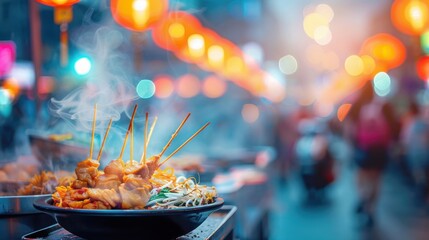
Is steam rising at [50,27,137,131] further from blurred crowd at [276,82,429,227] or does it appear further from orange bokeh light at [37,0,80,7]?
blurred crowd at [276,82,429,227]

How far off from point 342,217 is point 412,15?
4.34 m

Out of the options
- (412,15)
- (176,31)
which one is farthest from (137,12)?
(412,15)

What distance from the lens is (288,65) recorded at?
71.6 meters

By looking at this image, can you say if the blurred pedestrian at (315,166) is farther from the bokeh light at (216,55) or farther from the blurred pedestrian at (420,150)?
the bokeh light at (216,55)

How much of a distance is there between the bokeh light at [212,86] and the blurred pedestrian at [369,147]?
14322 millimetres

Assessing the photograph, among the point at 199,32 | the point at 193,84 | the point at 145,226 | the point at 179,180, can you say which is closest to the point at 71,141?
the point at 179,180

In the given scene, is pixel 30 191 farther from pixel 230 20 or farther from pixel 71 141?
pixel 230 20

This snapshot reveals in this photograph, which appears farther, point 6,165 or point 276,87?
point 276,87

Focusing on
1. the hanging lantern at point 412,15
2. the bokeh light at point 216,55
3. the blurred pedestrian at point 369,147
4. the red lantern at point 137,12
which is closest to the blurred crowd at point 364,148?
the blurred pedestrian at point 369,147

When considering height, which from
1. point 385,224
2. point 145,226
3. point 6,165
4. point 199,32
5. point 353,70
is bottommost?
point 385,224

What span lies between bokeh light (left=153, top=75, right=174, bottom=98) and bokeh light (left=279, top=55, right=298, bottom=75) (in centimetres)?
4357

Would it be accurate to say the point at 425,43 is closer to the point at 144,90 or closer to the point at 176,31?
the point at 144,90

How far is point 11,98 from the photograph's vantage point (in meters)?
11.0

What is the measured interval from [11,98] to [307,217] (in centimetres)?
642
